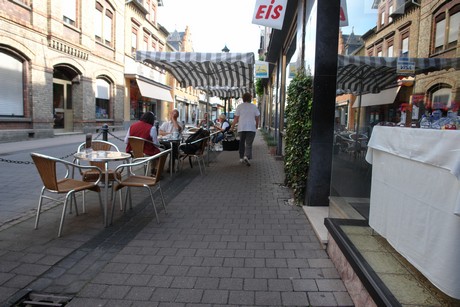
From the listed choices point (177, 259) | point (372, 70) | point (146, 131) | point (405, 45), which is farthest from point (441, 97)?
point (146, 131)

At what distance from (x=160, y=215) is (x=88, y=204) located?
4.06 feet

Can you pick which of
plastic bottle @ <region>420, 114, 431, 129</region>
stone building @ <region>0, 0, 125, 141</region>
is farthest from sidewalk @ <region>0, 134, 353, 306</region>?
stone building @ <region>0, 0, 125, 141</region>

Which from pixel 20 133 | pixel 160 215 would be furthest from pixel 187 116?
pixel 160 215

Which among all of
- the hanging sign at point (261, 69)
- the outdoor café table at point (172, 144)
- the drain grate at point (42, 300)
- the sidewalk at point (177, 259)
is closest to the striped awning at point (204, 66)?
the hanging sign at point (261, 69)

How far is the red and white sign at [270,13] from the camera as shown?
659 centimetres

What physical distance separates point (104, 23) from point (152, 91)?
8222mm

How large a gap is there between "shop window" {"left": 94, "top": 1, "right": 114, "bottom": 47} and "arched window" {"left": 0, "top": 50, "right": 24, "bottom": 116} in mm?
7170

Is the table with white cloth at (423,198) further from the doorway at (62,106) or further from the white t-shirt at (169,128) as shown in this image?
the doorway at (62,106)

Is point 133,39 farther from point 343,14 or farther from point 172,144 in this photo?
point 343,14

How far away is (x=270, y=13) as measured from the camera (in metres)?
6.63

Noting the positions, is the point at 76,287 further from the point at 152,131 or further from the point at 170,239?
the point at 152,131

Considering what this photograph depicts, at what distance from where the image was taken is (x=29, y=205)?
5156 mm

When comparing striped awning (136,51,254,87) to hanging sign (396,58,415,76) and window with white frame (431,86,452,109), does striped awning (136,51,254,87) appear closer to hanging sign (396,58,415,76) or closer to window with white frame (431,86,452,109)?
hanging sign (396,58,415,76)

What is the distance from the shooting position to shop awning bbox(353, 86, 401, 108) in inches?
112
